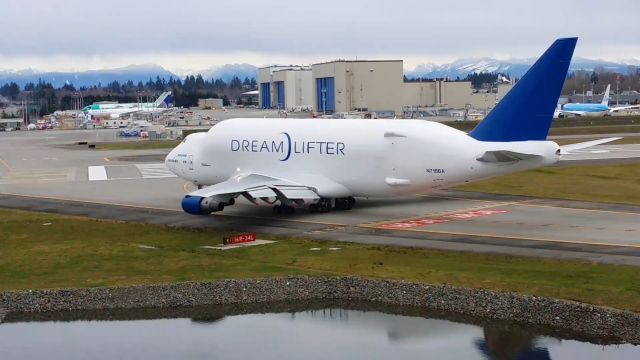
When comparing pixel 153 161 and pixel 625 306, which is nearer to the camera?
pixel 625 306

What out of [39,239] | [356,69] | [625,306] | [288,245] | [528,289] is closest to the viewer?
[625,306]

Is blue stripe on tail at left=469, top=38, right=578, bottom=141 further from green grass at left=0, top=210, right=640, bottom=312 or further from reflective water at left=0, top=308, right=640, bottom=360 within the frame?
reflective water at left=0, top=308, right=640, bottom=360

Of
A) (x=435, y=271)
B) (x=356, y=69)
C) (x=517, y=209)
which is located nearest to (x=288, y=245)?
(x=435, y=271)

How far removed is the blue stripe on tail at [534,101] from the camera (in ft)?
164

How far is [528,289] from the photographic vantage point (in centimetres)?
3509

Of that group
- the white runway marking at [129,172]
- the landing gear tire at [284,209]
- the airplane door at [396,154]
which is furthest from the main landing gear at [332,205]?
the white runway marking at [129,172]

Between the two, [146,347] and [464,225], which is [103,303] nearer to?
[146,347]

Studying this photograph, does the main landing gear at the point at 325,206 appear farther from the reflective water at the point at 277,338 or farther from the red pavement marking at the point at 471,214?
the reflective water at the point at 277,338

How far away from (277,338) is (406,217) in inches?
882

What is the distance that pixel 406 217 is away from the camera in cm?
5438

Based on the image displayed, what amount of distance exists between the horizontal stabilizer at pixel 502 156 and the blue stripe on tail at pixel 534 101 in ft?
4.60

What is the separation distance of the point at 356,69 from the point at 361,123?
435 feet

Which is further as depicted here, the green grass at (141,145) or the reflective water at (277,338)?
the green grass at (141,145)

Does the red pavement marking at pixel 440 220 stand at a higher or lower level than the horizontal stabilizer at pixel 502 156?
lower
